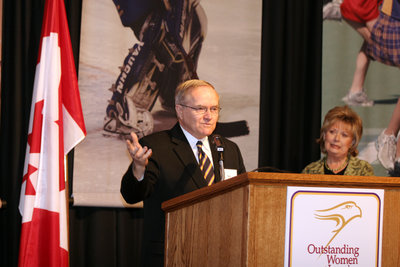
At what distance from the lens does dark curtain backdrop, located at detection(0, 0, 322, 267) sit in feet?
12.7

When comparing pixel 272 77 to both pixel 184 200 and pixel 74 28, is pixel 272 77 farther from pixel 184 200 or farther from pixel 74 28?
pixel 184 200

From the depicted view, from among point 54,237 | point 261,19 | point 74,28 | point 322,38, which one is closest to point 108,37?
point 74,28

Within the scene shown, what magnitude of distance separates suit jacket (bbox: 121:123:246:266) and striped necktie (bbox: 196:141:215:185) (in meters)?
0.03

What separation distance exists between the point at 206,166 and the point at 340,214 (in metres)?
0.96

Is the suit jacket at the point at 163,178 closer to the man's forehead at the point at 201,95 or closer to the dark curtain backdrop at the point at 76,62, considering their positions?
the man's forehead at the point at 201,95

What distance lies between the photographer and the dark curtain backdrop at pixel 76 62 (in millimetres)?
3859

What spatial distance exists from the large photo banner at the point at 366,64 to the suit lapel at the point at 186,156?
7.91ft

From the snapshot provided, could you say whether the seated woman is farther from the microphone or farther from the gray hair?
the microphone

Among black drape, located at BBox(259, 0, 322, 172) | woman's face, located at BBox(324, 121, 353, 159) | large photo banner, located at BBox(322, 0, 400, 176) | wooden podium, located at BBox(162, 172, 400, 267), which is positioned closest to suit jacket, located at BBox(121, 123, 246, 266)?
wooden podium, located at BBox(162, 172, 400, 267)

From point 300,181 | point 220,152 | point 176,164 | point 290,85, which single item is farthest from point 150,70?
point 300,181

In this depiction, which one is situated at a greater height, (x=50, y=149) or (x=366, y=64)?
(x=366, y=64)

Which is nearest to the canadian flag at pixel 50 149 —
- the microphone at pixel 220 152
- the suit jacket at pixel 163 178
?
the suit jacket at pixel 163 178

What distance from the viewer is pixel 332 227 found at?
5.53 ft

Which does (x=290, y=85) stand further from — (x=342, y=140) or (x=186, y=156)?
(x=186, y=156)
